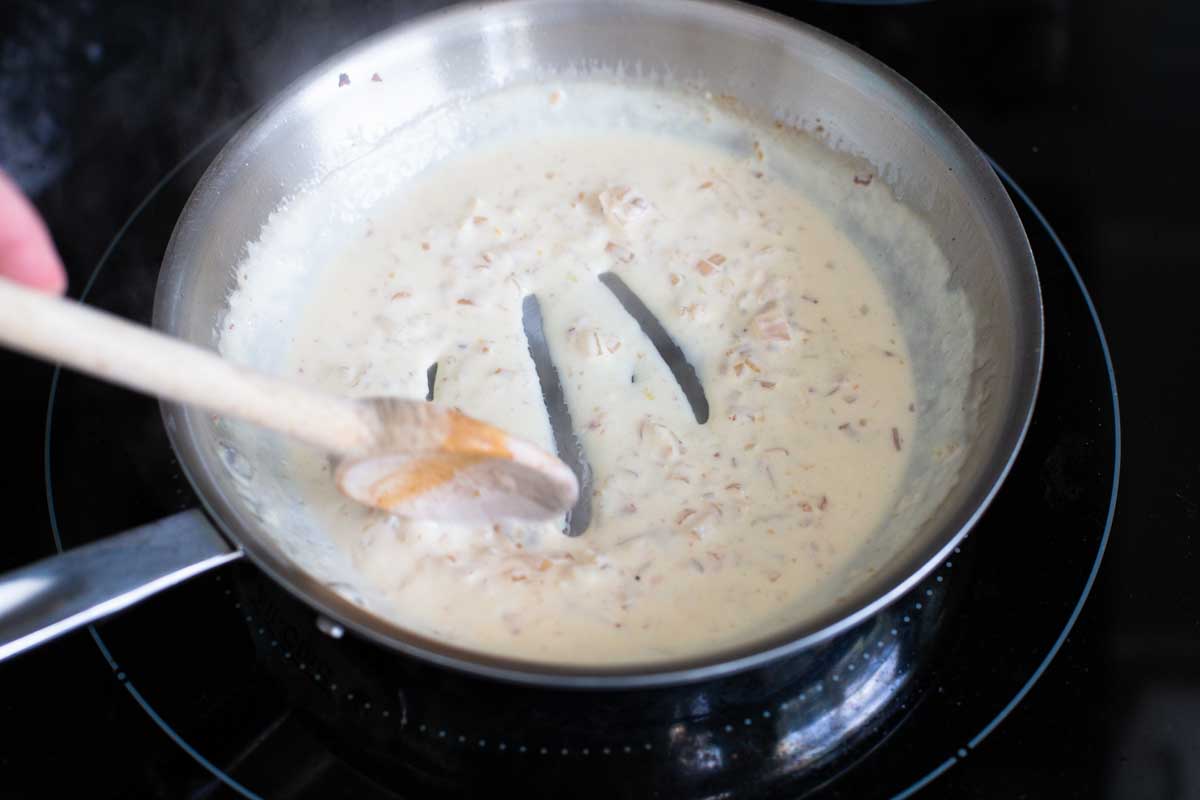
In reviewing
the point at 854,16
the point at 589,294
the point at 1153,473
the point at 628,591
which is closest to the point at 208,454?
the point at 628,591

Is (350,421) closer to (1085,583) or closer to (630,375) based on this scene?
(630,375)

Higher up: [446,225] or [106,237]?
[106,237]

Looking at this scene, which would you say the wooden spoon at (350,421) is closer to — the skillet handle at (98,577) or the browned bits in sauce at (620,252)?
the skillet handle at (98,577)

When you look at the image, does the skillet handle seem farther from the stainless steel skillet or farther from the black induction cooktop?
the black induction cooktop

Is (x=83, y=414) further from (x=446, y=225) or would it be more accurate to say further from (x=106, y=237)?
(x=446, y=225)

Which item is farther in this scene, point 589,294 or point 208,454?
point 589,294

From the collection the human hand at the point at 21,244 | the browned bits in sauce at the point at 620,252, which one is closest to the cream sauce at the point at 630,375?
the browned bits in sauce at the point at 620,252

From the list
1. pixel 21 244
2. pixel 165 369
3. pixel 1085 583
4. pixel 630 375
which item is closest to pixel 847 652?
pixel 1085 583
